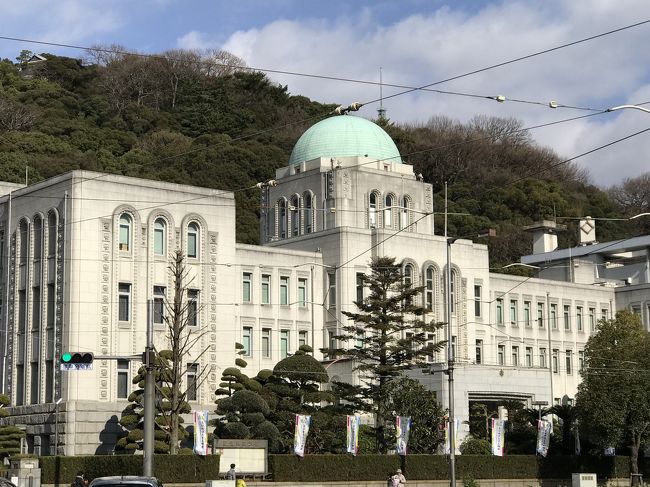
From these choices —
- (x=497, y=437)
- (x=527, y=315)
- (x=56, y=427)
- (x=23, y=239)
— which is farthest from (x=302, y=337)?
(x=527, y=315)

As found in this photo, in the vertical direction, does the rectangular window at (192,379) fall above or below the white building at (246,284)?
below

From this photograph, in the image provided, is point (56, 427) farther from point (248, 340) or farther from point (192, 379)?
point (248, 340)

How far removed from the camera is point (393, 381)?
56781 millimetres

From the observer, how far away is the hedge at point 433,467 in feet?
163

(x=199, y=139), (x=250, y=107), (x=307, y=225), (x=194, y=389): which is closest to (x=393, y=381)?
(x=194, y=389)

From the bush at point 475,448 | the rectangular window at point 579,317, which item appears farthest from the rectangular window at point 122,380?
the rectangular window at point 579,317

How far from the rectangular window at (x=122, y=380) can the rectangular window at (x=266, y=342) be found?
11.1 metres

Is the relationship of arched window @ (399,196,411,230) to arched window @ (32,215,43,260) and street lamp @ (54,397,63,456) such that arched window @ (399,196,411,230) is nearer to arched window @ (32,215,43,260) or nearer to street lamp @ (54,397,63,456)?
arched window @ (32,215,43,260)

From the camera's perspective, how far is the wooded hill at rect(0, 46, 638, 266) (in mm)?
107250

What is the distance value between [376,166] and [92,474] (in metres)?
36.4

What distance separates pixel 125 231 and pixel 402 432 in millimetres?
16826

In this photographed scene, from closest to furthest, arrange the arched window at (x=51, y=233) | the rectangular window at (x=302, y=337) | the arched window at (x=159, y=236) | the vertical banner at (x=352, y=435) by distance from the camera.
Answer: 1. the vertical banner at (x=352, y=435)
2. the arched window at (x=51, y=233)
3. the arched window at (x=159, y=236)
4. the rectangular window at (x=302, y=337)

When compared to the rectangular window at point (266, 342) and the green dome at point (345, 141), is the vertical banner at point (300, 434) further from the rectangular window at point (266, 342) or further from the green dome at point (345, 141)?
the green dome at point (345, 141)

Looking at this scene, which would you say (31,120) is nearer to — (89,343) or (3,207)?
(3,207)
